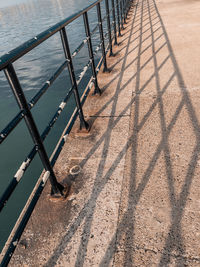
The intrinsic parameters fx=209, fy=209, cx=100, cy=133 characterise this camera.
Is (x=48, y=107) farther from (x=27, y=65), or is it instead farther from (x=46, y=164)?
(x=27, y=65)

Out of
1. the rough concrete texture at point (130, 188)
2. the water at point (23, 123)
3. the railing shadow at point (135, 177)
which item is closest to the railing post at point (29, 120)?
the rough concrete texture at point (130, 188)

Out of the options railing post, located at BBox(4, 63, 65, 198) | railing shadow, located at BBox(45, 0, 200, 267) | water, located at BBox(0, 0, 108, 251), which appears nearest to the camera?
railing post, located at BBox(4, 63, 65, 198)

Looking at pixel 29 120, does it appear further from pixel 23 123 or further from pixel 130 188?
pixel 23 123

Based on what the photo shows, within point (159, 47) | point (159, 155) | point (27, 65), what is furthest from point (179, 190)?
point (27, 65)

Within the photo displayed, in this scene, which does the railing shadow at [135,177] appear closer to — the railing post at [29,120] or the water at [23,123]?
the railing post at [29,120]

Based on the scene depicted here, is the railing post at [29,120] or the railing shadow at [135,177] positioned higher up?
the railing post at [29,120]

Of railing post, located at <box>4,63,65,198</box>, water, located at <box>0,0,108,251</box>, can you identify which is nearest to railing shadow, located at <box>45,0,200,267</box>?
railing post, located at <box>4,63,65,198</box>

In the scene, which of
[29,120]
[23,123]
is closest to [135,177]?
[29,120]

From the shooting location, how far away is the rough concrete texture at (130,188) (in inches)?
59.0

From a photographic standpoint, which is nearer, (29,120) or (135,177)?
(29,120)

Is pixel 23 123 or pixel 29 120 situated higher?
pixel 29 120

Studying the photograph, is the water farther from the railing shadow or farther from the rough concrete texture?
the railing shadow

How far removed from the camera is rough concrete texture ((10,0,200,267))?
1.50 metres

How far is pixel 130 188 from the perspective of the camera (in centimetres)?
190
